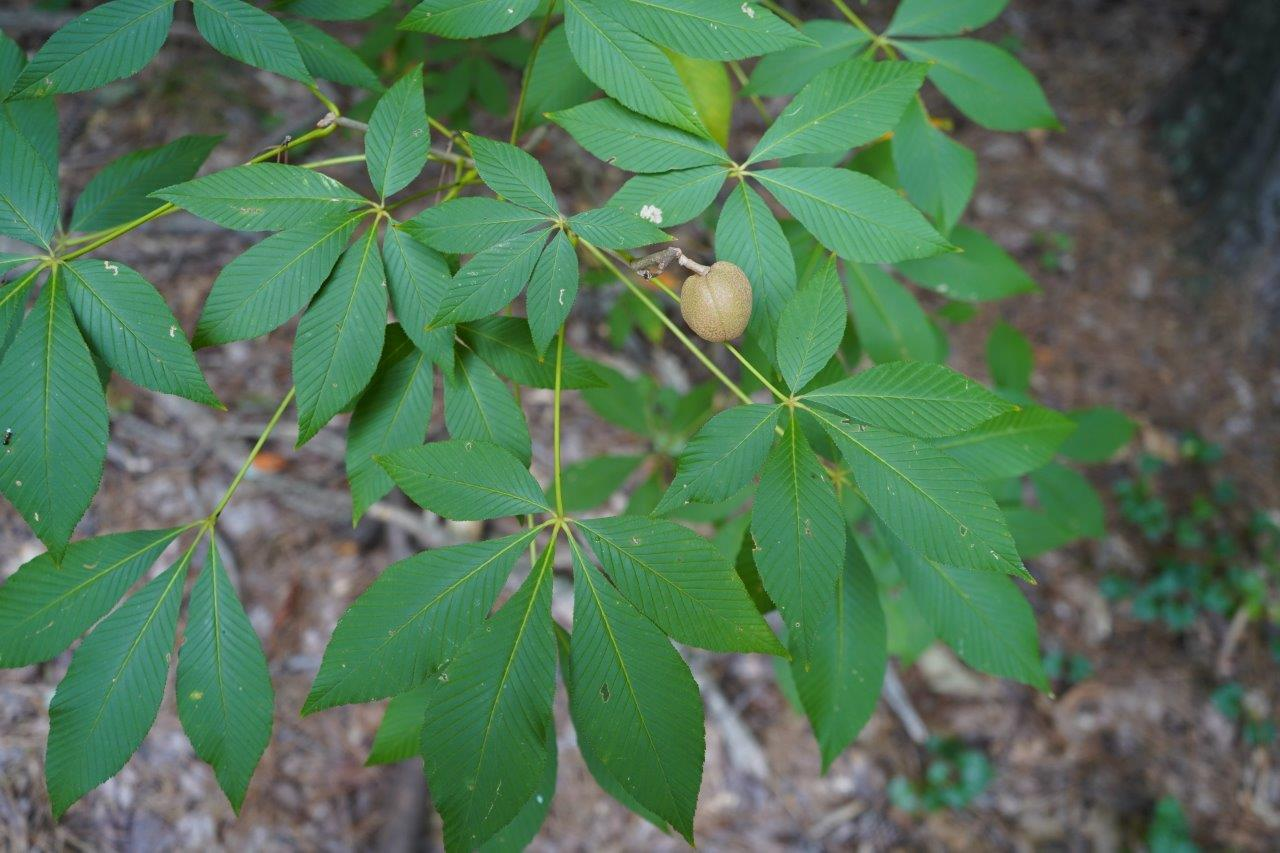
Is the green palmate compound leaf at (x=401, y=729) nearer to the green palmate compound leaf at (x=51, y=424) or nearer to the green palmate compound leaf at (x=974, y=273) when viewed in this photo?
the green palmate compound leaf at (x=51, y=424)

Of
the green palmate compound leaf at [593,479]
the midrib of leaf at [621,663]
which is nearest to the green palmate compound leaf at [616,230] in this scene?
the midrib of leaf at [621,663]

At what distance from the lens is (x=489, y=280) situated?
3.04 ft

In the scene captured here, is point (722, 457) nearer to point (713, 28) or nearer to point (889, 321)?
point (713, 28)

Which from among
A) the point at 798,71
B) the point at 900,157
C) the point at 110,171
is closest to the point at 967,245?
the point at 900,157

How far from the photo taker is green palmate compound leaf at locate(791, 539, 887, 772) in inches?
43.2

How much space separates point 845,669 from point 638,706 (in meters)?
0.39

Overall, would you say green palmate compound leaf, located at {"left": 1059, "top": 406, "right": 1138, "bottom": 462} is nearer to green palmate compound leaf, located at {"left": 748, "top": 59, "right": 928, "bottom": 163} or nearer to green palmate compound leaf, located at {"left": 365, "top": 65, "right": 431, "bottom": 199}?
green palmate compound leaf, located at {"left": 748, "top": 59, "right": 928, "bottom": 163}

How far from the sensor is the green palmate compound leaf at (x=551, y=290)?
3.13 feet

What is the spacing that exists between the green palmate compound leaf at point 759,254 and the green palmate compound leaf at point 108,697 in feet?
2.76

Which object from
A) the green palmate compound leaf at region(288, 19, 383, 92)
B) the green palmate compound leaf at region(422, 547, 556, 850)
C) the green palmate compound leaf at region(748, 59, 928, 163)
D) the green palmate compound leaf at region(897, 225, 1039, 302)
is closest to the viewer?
the green palmate compound leaf at region(422, 547, 556, 850)

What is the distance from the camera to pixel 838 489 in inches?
47.8

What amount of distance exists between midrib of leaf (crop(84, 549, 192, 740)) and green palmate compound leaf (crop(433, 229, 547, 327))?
0.50 metres

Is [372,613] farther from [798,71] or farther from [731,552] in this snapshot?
[798,71]

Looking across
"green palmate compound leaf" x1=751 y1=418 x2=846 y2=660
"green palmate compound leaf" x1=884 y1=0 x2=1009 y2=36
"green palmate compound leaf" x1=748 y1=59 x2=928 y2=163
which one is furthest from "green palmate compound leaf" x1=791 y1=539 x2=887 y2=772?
"green palmate compound leaf" x1=884 y1=0 x2=1009 y2=36
